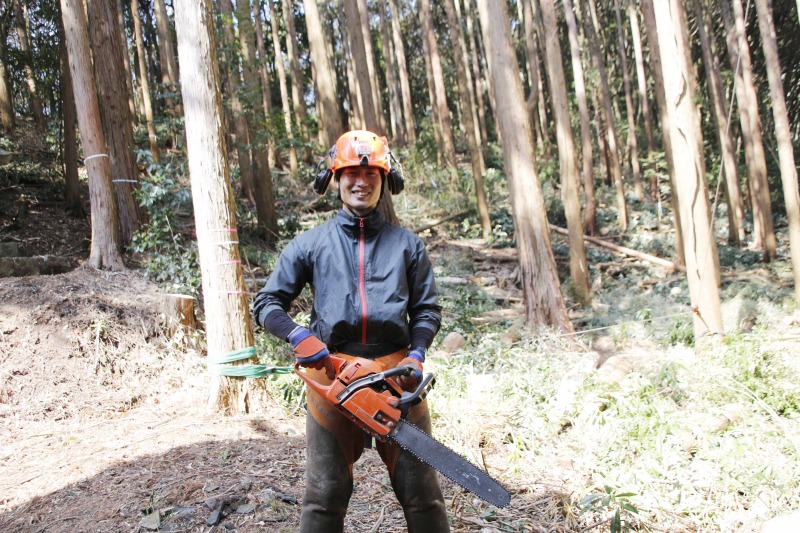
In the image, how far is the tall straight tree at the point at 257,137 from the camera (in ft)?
34.2

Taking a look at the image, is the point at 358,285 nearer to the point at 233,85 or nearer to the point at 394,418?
the point at 394,418

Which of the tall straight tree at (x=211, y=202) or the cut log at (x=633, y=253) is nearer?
the tall straight tree at (x=211, y=202)

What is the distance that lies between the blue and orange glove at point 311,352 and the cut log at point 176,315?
4.65 meters

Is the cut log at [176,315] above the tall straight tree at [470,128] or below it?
below

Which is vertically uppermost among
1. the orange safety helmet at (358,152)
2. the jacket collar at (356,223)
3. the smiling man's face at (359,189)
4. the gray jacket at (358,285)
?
the orange safety helmet at (358,152)

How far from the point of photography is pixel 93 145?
7699 millimetres

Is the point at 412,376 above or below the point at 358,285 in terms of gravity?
below

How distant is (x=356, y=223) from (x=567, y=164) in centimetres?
899

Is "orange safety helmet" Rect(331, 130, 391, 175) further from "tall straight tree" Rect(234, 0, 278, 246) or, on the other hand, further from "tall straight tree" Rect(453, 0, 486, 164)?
"tall straight tree" Rect(453, 0, 486, 164)

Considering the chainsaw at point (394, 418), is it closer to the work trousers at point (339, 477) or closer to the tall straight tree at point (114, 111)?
the work trousers at point (339, 477)

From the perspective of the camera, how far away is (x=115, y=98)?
28.0 ft

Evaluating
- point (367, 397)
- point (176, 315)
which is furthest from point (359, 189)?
point (176, 315)

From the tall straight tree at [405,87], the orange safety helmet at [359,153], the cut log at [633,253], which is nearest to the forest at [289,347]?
the cut log at [633,253]

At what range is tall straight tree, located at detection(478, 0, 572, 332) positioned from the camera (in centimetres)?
783
